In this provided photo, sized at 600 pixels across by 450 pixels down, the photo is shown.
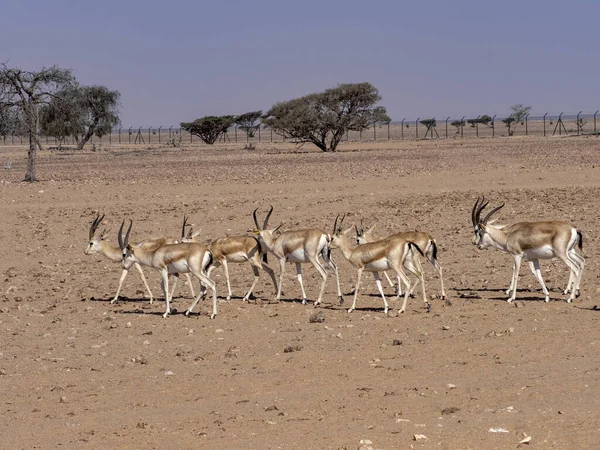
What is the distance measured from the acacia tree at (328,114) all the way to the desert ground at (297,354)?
1467 inches

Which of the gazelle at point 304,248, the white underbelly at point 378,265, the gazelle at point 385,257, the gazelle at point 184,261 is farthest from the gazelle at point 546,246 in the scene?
the gazelle at point 184,261

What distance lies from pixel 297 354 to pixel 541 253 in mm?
4808

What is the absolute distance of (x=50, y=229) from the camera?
2341cm

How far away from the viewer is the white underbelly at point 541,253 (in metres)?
15.0

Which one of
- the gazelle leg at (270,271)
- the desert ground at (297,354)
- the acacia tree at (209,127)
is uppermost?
the acacia tree at (209,127)

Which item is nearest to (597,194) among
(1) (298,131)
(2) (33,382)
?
(2) (33,382)

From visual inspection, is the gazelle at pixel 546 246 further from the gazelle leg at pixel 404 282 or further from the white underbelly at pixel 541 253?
the gazelle leg at pixel 404 282

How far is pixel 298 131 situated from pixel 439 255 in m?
43.4

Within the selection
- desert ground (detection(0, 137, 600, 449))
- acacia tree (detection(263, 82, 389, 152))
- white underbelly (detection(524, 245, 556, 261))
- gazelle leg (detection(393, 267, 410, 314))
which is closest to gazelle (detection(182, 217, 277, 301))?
desert ground (detection(0, 137, 600, 449))

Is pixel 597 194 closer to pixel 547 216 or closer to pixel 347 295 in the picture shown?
pixel 547 216

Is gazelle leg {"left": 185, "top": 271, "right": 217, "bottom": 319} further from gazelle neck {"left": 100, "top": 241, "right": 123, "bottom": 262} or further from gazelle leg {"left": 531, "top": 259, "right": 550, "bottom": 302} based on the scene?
gazelle leg {"left": 531, "top": 259, "right": 550, "bottom": 302}

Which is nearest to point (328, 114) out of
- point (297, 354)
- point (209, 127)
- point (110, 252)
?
point (209, 127)

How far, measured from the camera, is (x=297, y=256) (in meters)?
15.9

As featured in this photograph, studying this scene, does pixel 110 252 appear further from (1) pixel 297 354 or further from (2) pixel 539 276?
(2) pixel 539 276
